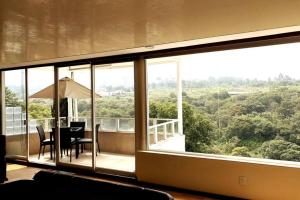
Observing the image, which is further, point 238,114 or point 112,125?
point 112,125

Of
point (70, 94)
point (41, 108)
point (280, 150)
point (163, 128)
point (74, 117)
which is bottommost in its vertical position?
point (280, 150)

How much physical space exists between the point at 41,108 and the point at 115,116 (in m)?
2.32

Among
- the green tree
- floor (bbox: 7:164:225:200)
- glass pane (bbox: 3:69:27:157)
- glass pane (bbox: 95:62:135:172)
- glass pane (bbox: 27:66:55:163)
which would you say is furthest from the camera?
glass pane (bbox: 3:69:27:157)

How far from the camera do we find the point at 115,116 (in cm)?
580

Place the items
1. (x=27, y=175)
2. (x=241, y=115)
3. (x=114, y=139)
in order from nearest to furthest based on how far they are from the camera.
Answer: (x=241, y=115)
(x=27, y=175)
(x=114, y=139)

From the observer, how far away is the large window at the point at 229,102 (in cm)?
389

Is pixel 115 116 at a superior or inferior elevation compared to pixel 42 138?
superior

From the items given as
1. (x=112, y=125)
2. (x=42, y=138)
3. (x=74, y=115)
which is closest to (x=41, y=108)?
(x=42, y=138)

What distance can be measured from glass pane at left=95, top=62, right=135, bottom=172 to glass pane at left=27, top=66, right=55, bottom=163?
1.46 meters

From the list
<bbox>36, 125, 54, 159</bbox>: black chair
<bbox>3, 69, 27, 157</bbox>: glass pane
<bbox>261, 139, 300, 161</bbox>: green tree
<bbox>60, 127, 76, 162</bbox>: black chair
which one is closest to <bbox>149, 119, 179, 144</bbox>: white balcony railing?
<bbox>261, 139, 300, 161</bbox>: green tree

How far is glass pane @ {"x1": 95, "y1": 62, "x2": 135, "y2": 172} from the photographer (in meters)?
5.42

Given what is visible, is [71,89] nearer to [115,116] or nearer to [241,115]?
[115,116]

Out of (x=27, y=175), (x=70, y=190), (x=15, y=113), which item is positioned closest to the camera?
(x=70, y=190)

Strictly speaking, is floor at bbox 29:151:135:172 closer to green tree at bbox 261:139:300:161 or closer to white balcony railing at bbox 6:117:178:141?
white balcony railing at bbox 6:117:178:141
